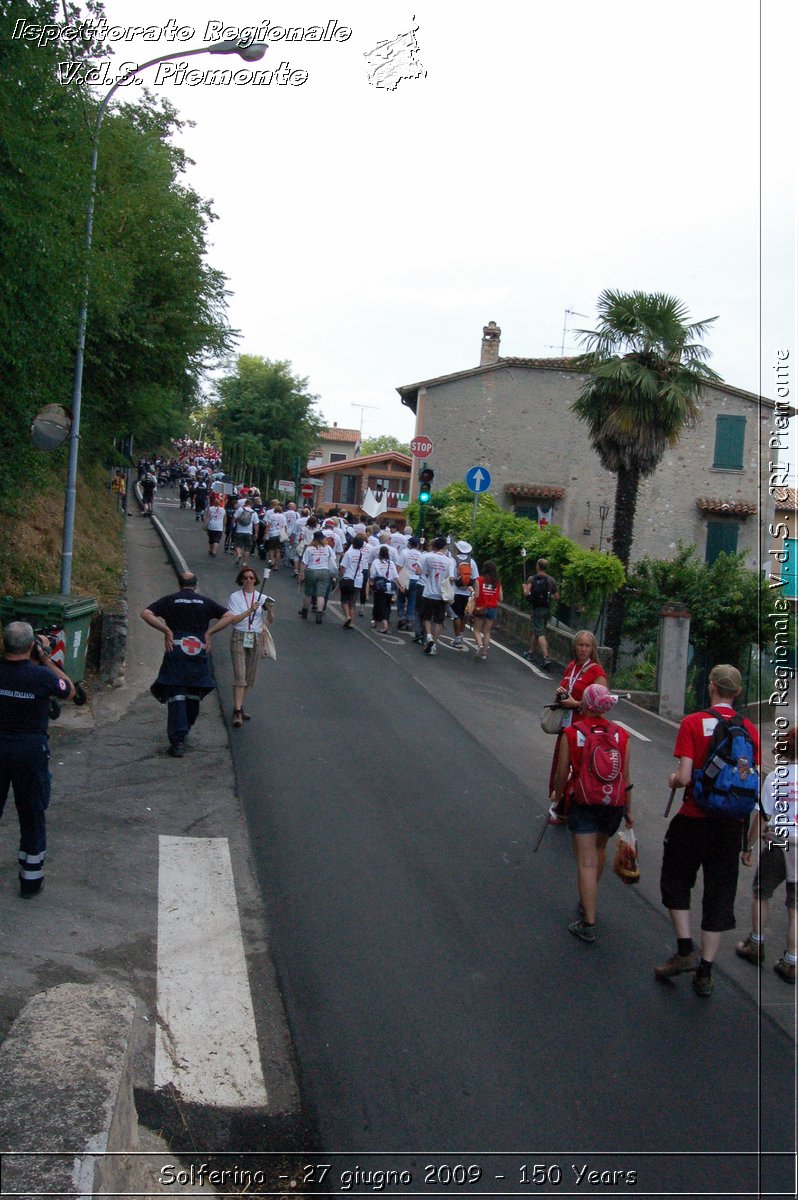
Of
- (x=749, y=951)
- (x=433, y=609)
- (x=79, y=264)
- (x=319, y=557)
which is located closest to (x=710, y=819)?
(x=749, y=951)

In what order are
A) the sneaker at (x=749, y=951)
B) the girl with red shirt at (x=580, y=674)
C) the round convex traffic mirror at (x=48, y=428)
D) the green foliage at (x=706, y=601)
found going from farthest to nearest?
the green foliage at (x=706, y=601) → the round convex traffic mirror at (x=48, y=428) → the girl with red shirt at (x=580, y=674) → the sneaker at (x=749, y=951)

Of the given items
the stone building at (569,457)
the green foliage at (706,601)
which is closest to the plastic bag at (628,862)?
the green foliage at (706,601)

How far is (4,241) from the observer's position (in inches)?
394

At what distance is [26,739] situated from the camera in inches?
264

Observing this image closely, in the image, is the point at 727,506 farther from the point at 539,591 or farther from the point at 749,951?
the point at 749,951

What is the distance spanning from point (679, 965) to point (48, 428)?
9481mm

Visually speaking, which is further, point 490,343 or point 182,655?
point 490,343

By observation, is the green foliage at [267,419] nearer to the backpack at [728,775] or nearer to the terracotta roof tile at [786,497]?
the terracotta roof tile at [786,497]

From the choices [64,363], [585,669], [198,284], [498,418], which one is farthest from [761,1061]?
[498,418]

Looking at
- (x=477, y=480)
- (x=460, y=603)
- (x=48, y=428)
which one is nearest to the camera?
(x=48, y=428)

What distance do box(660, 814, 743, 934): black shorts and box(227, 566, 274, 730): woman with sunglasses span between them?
5916 millimetres

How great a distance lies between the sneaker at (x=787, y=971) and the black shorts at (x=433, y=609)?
11080 mm

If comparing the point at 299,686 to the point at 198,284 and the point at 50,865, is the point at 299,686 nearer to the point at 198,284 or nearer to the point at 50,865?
the point at 50,865

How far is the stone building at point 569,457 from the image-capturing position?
1526 inches
